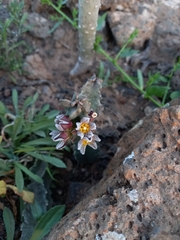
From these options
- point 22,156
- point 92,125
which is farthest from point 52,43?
point 92,125

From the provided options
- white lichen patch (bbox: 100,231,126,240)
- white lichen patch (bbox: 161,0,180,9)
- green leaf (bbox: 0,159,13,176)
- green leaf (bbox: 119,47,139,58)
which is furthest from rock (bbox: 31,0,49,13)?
white lichen patch (bbox: 100,231,126,240)

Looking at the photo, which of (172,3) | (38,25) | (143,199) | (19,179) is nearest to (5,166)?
(19,179)

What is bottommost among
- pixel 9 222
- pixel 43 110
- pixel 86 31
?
pixel 9 222

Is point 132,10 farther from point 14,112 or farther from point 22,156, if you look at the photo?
point 22,156

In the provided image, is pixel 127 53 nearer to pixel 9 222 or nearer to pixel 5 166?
pixel 5 166

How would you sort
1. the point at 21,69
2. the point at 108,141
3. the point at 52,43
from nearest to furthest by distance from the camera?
1. the point at 108,141
2. the point at 21,69
3. the point at 52,43

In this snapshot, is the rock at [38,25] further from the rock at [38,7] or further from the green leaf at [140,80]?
the green leaf at [140,80]

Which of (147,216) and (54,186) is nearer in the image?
(147,216)
